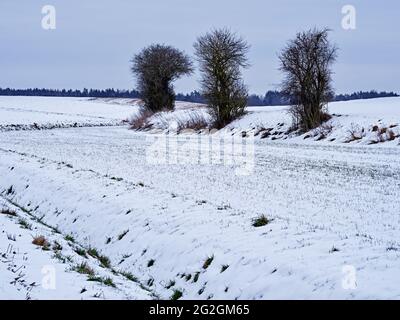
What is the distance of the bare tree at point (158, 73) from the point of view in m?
74.3

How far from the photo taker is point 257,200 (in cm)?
1431

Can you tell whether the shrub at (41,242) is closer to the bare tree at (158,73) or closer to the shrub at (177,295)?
the shrub at (177,295)

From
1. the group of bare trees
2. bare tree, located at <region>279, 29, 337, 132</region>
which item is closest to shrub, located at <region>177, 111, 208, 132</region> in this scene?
the group of bare trees

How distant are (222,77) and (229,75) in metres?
0.78

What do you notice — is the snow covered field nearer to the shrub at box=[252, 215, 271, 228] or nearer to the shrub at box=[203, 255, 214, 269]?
the shrub at box=[203, 255, 214, 269]

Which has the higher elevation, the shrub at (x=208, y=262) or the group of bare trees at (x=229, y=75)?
the group of bare trees at (x=229, y=75)

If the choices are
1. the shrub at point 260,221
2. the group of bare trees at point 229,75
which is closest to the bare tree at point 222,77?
the group of bare trees at point 229,75

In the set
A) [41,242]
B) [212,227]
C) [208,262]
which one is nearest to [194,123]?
[212,227]

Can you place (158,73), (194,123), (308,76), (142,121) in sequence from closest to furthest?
1. (308,76)
2. (194,123)
3. (142,121)
4. (158,73)

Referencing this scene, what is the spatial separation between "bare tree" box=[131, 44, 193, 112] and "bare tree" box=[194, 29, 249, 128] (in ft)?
70.4

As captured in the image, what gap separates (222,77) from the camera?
52.4 metres

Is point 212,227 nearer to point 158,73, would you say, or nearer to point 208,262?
point 208,262

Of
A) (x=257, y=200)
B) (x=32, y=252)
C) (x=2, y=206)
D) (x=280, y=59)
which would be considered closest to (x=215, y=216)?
(x=257, y=200)
